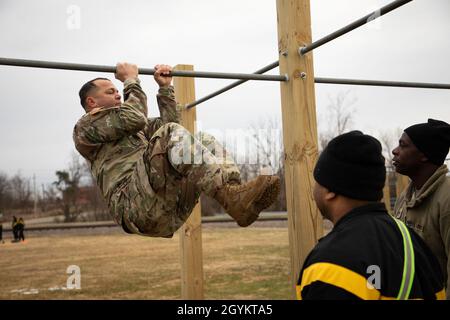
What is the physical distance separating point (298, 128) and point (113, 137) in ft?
3.42

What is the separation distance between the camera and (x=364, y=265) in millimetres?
1391

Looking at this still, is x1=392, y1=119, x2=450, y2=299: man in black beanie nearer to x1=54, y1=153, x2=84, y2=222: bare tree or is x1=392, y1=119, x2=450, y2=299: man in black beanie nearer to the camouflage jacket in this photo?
the camouflage jacket

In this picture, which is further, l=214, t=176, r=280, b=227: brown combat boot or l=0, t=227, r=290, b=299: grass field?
l=0, t=227, r=290, b=299: grass field

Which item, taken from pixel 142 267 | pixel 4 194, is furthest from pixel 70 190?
pixel 142 267

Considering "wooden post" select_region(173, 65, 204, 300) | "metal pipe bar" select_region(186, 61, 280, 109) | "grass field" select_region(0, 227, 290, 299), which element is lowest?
"grass field" select_region(0, 227, 290, 299)

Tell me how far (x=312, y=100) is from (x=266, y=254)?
31.4ft

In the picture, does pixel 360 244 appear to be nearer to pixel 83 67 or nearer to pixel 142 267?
pixel 83 67

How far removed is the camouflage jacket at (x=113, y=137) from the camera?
2.60m

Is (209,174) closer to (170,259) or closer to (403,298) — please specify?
(403,298)

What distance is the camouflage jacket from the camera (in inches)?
102

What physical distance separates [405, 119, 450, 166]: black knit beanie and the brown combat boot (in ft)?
3.36

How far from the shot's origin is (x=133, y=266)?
11.6 metres

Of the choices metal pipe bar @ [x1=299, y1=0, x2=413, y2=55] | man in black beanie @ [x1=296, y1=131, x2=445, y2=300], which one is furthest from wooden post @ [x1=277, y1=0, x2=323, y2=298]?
man in black beanie @ [x1=296, y1=131, x2=445, y2=300]

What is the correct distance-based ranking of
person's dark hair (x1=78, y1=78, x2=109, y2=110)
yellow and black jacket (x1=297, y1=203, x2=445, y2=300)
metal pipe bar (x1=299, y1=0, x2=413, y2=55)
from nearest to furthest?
yellow and black jacket (x1=297, y1=203, x2=445, y2=300), metal pipe bar (x1=299, y1=0, x2=413, y2=55), person's dark hair (x1=78, y1=78, x2=109, y2=110)
